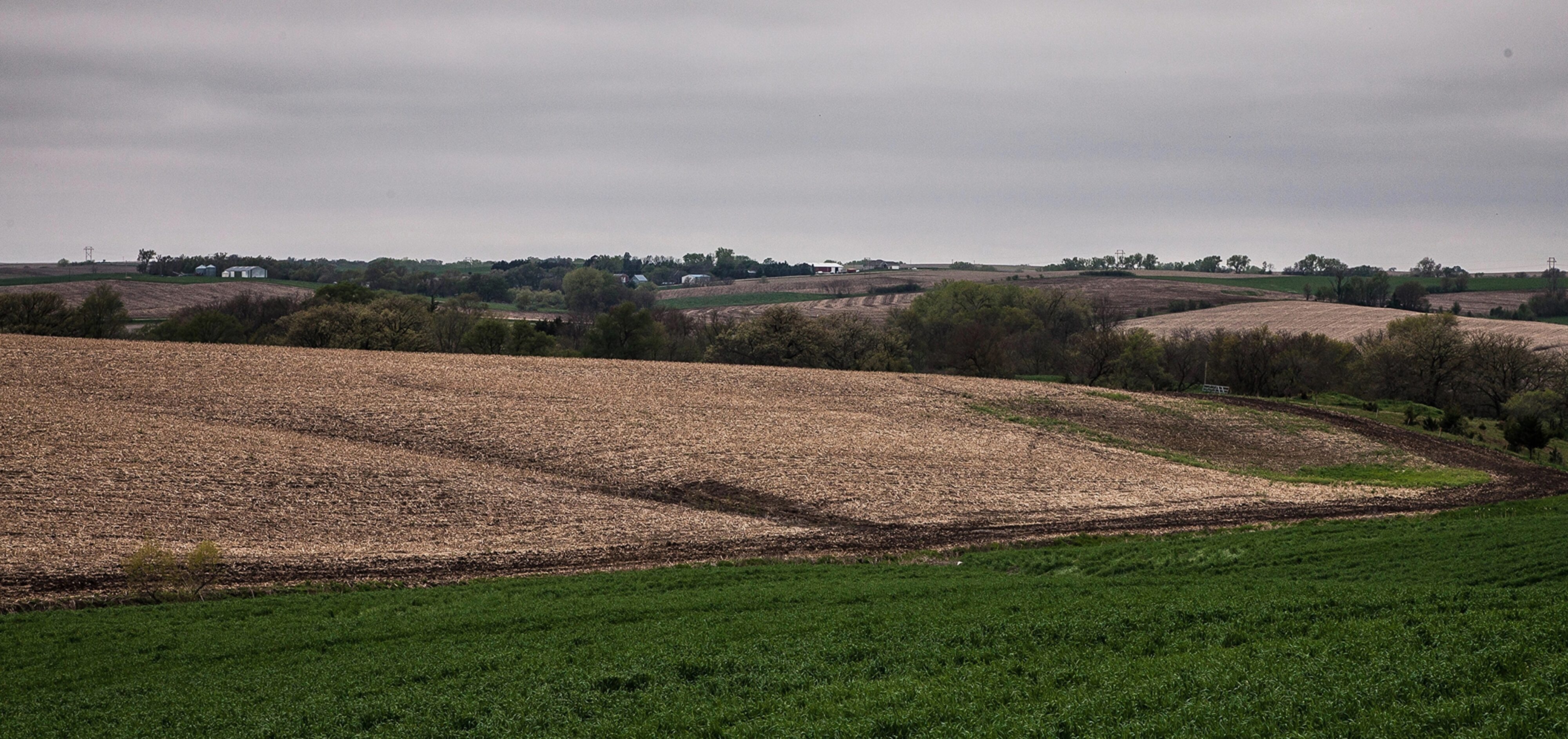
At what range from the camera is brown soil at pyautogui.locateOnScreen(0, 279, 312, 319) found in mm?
98062

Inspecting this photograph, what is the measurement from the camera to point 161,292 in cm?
10856

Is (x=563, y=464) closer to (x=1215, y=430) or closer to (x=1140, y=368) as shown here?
(x=1215, y=430)

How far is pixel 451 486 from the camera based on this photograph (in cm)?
3055

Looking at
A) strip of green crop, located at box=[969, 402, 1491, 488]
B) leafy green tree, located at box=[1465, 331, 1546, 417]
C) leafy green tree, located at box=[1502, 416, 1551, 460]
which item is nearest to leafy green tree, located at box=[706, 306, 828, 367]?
strip of green crop, located at box=[969, 402, 1491, 488]

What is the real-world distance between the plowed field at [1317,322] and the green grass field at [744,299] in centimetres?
4887

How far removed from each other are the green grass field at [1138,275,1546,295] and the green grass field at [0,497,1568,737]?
136m

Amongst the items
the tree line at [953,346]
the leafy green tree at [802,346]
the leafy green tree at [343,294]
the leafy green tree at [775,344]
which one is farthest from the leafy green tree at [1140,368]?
the leafy green tree at [343,294]

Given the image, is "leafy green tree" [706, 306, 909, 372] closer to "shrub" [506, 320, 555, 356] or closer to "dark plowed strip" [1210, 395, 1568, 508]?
"shrub" [506, 320, 555, 356]

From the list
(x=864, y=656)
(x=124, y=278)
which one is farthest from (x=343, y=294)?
(x=864, y=656)

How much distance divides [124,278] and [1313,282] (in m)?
161

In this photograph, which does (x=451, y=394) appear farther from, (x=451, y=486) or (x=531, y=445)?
(x=451, y=486)

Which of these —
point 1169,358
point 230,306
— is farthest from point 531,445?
point 230,306

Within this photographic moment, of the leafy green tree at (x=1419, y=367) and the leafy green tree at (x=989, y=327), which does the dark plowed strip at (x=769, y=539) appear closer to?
the leafy green tree at (x=1419, y=367)

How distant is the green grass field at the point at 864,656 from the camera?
35.3 ft
